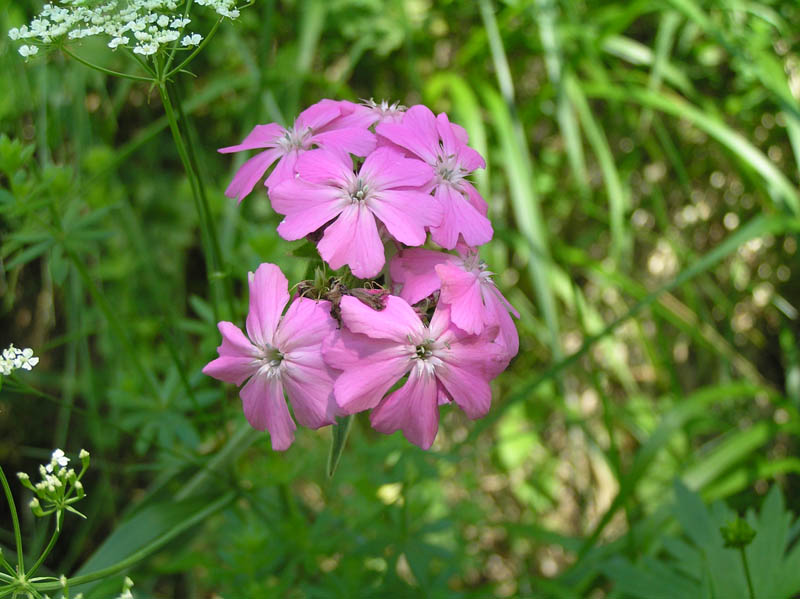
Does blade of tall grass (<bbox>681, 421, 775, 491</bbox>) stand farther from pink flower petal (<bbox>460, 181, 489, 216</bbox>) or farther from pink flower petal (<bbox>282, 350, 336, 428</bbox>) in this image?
pink flower petal (<bbox>282, 350, 336, 428</bbox>)

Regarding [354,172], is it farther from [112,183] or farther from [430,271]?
[112,183]

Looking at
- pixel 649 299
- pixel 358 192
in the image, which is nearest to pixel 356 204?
pixel 358 192

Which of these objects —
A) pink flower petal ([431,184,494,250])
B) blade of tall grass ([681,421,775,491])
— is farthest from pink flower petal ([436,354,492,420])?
blade of tall grass ([681,421,775,491])

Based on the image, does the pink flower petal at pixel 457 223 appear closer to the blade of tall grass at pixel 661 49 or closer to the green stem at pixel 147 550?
the green stem at pixel 147 550

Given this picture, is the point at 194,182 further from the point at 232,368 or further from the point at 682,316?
the point at 682,316

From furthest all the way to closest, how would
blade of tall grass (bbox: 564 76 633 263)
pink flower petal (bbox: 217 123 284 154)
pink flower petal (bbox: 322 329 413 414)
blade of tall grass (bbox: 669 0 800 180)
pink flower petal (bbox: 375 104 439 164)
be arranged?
blade of tall grass (bbox: 564 76 633 263)
blade of tall grass (bbox: 669 0 800 180)
pink flower petal (bbox: 217 123 284 154)
pink flower petal (bbox: 375 104 439 164)
pink flower petal (bbox: 322 329 413 414)

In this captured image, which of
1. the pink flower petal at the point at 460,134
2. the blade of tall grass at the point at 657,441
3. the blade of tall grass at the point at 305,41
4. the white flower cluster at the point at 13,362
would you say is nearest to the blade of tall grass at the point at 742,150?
the blade of tall grass at the point at 657,441
